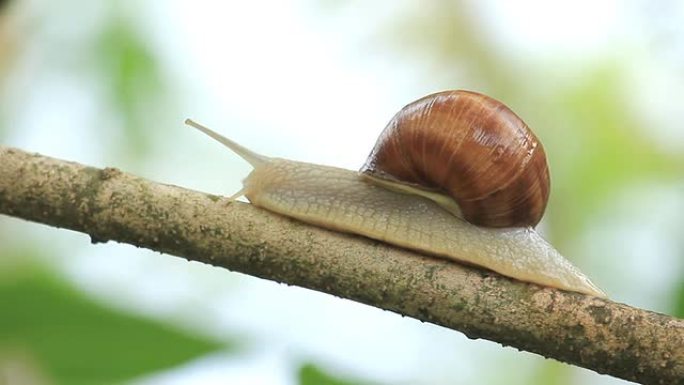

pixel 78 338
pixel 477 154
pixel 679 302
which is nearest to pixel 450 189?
pixel 477 154

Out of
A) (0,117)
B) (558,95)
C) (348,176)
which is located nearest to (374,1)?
(558,95)

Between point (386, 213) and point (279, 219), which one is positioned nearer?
point (279, 219)

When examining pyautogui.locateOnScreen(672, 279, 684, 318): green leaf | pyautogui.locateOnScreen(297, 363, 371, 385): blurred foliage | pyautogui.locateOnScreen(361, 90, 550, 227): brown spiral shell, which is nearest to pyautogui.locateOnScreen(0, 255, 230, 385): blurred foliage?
pyautogui.locateOnScreen(297, 363, 371, 385): blurred foliage

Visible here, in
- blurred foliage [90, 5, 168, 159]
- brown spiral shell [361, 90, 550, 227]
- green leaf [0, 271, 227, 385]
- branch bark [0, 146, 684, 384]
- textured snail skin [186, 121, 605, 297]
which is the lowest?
green leaf [0, 271, 227, 385]

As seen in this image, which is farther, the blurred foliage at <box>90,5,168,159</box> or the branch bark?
the blurred foliage at <box>90,5,168,159</box>

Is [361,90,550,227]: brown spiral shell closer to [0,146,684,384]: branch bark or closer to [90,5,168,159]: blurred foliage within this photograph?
[0,146,684,384]: branch bark

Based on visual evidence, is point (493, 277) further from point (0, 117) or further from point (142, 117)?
point (142, 117)
